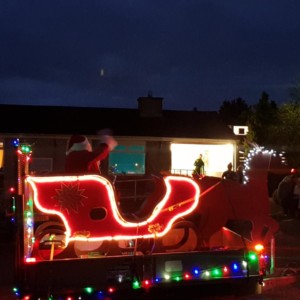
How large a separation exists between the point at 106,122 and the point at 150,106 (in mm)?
2439

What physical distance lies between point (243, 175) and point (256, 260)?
3.30ft

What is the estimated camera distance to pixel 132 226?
19.4 feet

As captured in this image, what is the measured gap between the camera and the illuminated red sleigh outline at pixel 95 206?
572cm

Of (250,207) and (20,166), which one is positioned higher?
(20,166)

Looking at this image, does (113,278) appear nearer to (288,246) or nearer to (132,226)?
(132,226)

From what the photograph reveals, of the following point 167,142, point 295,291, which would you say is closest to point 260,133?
point 167,142

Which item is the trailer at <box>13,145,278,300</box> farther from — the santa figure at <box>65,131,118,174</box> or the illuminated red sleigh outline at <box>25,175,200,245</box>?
the santa figure at <box>65,131,118,174</box>

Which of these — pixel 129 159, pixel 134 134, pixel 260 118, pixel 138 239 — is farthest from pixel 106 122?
pixel 138 239

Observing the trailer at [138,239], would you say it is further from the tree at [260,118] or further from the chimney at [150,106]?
the tree at [260,118]

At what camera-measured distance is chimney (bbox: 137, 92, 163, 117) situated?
94.2 feet

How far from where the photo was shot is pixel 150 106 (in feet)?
94.6

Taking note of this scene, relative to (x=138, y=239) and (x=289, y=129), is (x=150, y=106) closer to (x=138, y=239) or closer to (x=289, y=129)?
(x=289, y=129)

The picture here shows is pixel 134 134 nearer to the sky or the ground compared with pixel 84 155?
nearer to the sky

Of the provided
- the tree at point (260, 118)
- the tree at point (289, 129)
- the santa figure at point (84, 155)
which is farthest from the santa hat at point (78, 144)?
the tree at point (260, 118)
